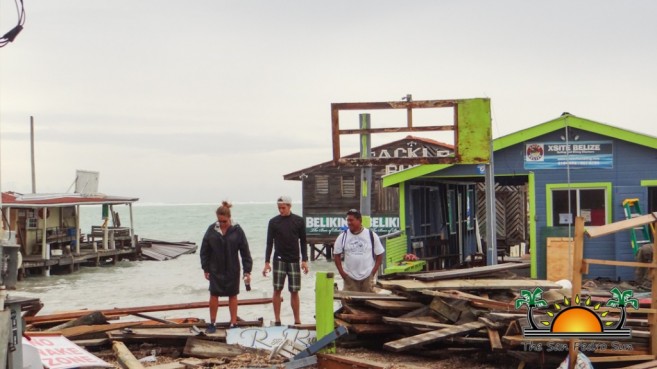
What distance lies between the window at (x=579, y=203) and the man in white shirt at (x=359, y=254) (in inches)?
292

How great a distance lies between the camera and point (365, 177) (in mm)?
13000

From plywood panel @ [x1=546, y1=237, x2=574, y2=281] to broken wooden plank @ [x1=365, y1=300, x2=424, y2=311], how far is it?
7716 mm

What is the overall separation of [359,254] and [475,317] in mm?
2198

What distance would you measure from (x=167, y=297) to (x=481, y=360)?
24.3 metres

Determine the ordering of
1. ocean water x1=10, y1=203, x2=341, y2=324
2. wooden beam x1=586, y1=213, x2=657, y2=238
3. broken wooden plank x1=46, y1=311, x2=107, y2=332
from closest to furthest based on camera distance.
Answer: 1. wooden beam x1=586, y1=213, x2=657, y2=238
2. broken wooden plank x1=46, y1=311, x2=107, y2=332
3. ocean water x1=10, y1=203, x2=341, y2=324

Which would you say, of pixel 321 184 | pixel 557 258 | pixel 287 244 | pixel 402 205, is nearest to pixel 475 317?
pixel 287 244

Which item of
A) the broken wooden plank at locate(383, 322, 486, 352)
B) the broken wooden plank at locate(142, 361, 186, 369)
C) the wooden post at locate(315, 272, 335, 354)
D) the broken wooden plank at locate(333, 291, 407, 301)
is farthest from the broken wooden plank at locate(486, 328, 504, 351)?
the broken wooden plank at locate(142, 361, 186, 369)

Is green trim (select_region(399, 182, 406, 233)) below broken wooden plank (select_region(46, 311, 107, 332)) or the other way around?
the other way around

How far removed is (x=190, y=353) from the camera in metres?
10.1

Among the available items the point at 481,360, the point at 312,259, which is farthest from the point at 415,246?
the point at 312,259

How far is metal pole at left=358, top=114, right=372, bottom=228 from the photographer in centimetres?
1259

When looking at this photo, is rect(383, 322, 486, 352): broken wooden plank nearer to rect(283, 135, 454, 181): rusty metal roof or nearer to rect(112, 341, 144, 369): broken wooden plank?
rect(112, 341, 144, 369): broken wooden plank

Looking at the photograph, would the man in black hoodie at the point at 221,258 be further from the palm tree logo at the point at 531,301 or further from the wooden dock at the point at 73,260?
the wooden dock at the point at 73,260

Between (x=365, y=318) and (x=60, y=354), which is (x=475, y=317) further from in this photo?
(x=60, y=354)
